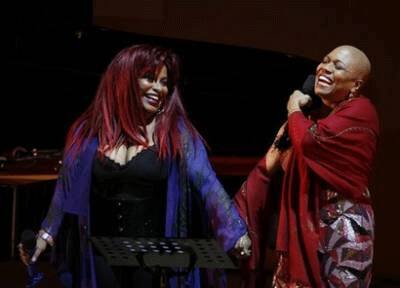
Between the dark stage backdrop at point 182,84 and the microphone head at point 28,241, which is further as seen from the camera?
the dark stage backdrop at point 182,84

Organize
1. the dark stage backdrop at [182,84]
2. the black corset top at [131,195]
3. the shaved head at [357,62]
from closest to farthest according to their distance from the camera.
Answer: the black corset top at [131,195] < the shaved head at [357,62] < the dark stage backdrop at [182,84]

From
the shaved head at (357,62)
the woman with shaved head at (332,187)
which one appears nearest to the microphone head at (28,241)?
the woman with shaved head at (332,187)

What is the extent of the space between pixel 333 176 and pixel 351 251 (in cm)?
25

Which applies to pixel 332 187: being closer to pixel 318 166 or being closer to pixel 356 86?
pixel 318 166

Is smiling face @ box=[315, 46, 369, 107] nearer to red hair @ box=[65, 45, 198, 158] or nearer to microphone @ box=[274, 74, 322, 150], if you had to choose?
microphone @ box=[274, 74, 322, 150]

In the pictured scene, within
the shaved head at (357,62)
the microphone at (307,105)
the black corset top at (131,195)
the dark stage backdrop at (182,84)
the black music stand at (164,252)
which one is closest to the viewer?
the black music stand at (164,252)

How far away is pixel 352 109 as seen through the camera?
8.72ft

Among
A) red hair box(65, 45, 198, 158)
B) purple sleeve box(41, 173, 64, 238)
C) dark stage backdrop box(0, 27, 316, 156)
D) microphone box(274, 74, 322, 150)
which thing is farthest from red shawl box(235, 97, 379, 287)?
dark stage backdrop box(0, 27, 316, 156)

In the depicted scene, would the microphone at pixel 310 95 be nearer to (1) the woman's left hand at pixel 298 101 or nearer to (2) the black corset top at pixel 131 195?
(1) the woman's left hand at pixel 298 101

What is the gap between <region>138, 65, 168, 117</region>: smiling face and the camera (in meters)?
2.69

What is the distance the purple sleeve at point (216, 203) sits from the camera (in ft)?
8.68

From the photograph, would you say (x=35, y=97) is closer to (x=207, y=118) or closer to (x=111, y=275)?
(x=207, y=118)

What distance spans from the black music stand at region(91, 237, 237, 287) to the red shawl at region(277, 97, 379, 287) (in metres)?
0.43

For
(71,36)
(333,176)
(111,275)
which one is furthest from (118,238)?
(71,36)
